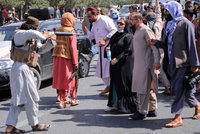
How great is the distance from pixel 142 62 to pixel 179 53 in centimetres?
68

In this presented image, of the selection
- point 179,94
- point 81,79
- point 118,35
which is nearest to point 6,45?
point 81,79

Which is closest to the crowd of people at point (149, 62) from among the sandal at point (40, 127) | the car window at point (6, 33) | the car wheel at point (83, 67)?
the sandal at point (40, 127)

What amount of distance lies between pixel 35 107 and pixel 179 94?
7.46 feet

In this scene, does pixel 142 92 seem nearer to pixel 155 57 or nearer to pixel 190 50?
pixel 155 57

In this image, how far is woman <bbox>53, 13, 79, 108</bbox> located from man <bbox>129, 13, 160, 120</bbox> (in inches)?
62.9

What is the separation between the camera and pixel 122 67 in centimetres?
793

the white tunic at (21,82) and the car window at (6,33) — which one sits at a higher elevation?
the car window at (6,33)

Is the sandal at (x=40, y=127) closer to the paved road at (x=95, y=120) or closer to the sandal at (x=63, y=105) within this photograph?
the paved road at (x=95, y=120)

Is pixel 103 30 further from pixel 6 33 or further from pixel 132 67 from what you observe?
pixel 6 33

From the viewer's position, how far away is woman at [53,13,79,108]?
841 cm

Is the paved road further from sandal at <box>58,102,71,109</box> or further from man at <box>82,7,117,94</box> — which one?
man at <box>82,7,117,94</box>

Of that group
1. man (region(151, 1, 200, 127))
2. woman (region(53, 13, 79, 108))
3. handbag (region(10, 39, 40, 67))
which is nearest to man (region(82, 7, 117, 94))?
woman (region(53, 13, 79, 108))

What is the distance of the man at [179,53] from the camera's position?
6.73 m

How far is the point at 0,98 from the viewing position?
389 inches
